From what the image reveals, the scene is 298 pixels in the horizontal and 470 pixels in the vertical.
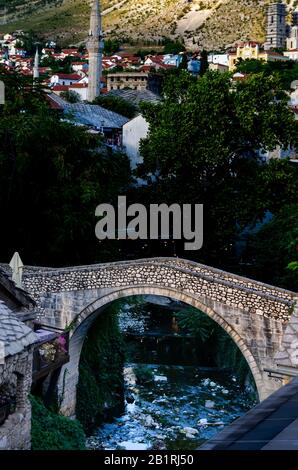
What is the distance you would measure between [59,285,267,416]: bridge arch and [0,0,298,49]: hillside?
4223 inches

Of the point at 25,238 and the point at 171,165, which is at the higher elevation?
the point at 171,165

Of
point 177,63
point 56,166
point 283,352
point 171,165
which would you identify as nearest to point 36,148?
point 56,166

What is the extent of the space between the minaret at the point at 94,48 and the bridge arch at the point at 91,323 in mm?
39609

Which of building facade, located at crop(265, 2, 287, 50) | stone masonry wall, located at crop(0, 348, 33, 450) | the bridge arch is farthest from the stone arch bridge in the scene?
building facade, located at crop(265, 2, 287, 50)

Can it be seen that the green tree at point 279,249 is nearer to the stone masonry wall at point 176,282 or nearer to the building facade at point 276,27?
the stone masonry wall at point 176,282

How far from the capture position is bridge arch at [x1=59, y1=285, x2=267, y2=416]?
630 inches

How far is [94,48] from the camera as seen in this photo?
55.1 meters

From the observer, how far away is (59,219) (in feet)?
72.6

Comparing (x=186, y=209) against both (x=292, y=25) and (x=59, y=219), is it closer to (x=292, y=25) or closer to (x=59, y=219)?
(x=59, y=219)

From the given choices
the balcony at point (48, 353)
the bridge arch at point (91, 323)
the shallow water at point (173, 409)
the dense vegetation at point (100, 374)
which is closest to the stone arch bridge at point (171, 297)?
the bridge arch at point (91, 323)

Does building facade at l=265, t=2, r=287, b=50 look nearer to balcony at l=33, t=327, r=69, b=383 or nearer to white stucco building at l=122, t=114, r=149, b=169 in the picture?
white stucco building at l=122, t=114, r=149, b=169

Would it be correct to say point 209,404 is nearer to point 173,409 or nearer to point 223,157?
point 173,409
